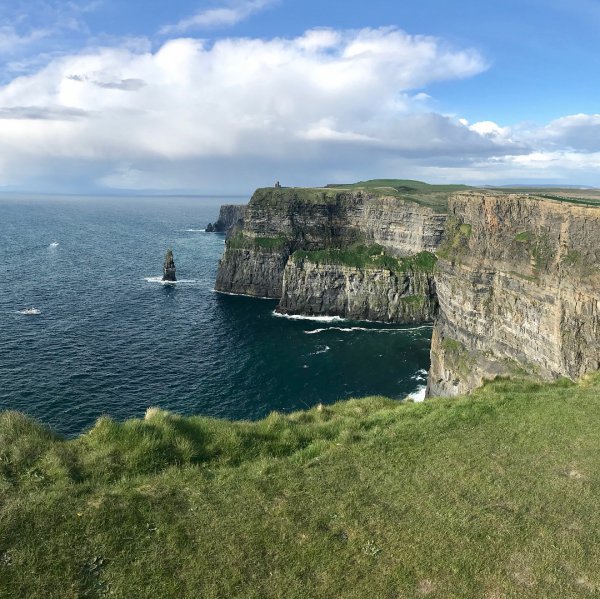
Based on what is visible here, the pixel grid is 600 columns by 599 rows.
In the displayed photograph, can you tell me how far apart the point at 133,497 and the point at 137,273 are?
130842 mm

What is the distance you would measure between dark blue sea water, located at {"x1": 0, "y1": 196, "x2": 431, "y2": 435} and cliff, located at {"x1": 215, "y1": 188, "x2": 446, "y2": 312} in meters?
7.99

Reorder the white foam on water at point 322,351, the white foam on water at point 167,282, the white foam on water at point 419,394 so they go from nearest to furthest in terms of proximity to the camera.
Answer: the white foam on water at point 419,394 → the white foam on water at point 322,351 → the white foam on water at point 167,282

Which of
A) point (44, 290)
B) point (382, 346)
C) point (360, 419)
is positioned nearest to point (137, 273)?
point (44, 290)

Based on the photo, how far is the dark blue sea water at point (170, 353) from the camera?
59.0m

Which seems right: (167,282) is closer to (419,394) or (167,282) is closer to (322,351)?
(322,351)

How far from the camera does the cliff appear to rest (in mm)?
112625

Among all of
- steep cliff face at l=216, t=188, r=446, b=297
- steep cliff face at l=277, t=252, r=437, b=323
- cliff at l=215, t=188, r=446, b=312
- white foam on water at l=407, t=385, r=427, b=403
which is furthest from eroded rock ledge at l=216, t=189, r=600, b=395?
steep cliff face at l=216, t=188, r=446, b=297

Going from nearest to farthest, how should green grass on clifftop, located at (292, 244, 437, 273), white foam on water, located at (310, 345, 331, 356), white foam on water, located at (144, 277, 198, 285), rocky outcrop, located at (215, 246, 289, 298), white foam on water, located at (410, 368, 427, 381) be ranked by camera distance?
white foam on water, located at (410, 368, 427, 381)
white foam on water, located at (310, 345, 331, 356)
green grass on clifftop, located at (292, 244, 437, 273)
rocky outcrop, located at (215, 246, 289, 298)
white foam on water, located at (144, 277, 198, 285)

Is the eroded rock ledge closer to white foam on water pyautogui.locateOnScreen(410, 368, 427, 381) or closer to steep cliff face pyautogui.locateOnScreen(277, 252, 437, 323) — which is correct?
steep cliff face pyautogui.locateOnScreen(277, 252, 437, 323)

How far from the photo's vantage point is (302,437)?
20938 mm

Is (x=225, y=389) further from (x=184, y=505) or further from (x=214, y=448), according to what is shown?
(x=184, y=505)

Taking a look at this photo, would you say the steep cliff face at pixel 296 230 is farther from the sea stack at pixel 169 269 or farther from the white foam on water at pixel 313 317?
the white foam on water at pixel 313 317

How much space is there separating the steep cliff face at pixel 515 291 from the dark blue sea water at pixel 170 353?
1420 cm

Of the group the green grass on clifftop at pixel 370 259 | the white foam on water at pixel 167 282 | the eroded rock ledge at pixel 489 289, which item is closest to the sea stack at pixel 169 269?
the white foam on water at pixel 167 282
